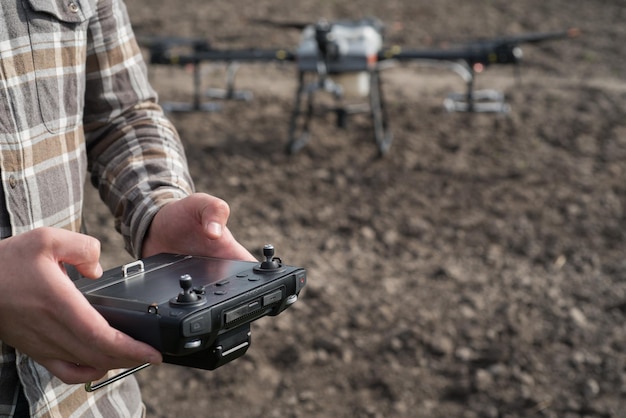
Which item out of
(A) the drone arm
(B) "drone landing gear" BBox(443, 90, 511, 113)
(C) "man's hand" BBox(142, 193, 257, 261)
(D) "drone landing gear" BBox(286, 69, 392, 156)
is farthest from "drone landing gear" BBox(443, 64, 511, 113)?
(C) "man's hand" BBox(142, 193, 257, 261)

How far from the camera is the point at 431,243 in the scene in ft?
16.3

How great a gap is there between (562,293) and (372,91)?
9.36ft

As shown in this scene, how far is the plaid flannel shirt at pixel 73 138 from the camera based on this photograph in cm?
127

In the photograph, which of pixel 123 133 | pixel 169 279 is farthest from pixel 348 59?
pixel 169 279

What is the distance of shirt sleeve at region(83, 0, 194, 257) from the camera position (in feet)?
4.80

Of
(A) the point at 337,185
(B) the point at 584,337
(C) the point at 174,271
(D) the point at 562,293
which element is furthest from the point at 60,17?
(A) the point at 337,185

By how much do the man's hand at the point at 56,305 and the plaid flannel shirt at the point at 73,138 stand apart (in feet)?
0.79

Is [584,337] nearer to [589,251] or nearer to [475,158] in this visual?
[589,251]

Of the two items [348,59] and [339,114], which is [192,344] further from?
[339,114]

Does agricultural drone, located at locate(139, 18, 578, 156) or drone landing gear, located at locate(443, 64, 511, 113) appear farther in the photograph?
drone landing gear, located at locate(443, 64, 511, 113)

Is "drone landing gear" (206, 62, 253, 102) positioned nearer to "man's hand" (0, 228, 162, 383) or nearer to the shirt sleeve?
the shirt sleeve

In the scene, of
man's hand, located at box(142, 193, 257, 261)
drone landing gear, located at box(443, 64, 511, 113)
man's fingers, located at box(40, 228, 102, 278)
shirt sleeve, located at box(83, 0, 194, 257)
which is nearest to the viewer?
man's fingers, located at box(40, 228, 102, 278)

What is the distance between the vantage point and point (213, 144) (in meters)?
6.62

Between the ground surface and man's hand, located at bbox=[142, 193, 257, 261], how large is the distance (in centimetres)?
215
